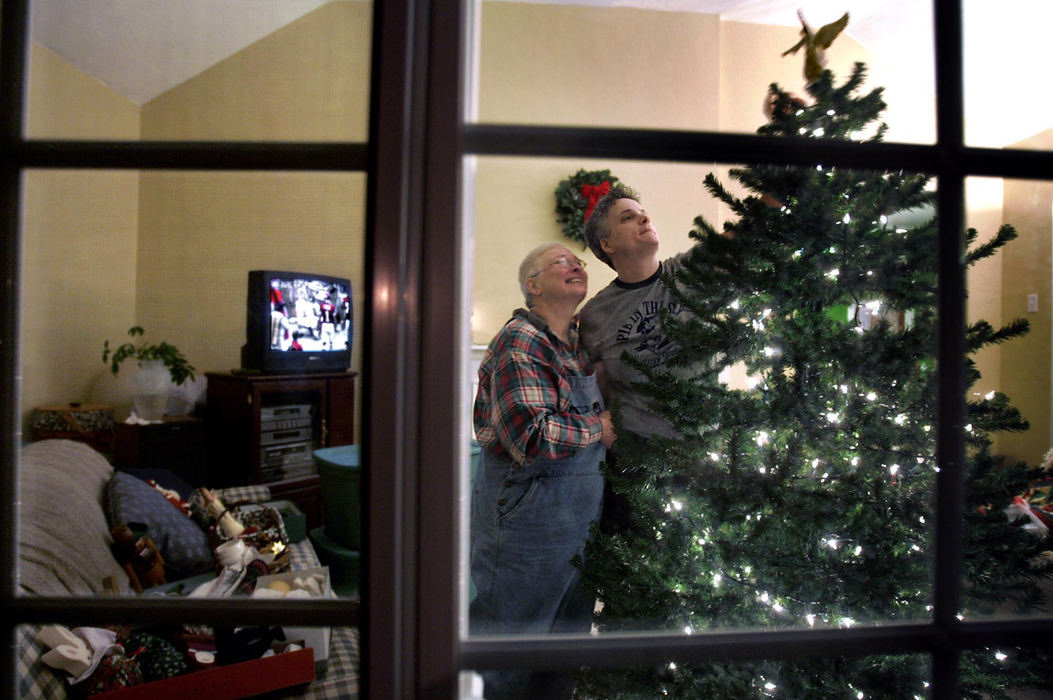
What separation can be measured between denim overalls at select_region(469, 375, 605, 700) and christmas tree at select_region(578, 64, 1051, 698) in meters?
0.03

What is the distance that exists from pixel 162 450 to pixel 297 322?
21cm

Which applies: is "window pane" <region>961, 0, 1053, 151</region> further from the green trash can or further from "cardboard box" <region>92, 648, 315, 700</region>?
"cardboard box" <region>92, 648, 315, 700</region>

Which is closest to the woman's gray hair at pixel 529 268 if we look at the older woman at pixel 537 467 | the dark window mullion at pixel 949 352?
the older woman at pixel 537 467

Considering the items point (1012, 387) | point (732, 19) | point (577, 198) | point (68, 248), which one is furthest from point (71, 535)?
point (1012, 387)

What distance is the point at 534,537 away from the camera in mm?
638

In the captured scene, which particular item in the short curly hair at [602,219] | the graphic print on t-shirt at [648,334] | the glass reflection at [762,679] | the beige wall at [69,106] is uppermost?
the beige wall at [69,106]

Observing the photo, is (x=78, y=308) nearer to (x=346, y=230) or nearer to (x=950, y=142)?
(x=346, y=230)

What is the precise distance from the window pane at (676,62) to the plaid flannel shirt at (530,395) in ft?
0.75

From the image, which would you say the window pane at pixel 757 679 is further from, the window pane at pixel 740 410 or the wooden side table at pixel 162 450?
the wooden side table at pixel 162 450

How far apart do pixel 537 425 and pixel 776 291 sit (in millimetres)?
349

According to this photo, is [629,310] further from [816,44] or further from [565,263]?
[816,44]

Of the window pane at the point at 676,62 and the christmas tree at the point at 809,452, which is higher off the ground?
the window pane at the point at 676,62

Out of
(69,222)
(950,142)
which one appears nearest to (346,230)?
(69,222)

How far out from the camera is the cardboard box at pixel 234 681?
1.91ft
